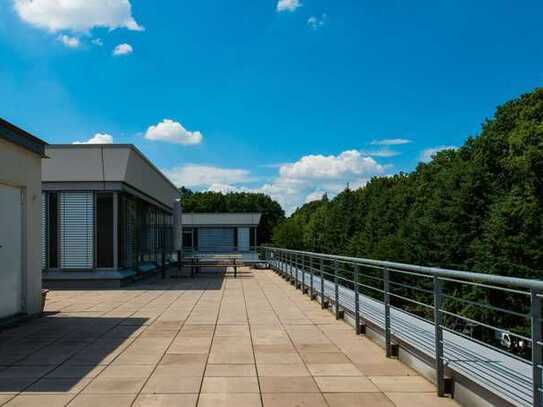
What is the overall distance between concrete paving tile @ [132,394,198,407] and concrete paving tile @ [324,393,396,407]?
122 centimetres

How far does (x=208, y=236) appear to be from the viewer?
51781 mm

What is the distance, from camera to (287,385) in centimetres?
591

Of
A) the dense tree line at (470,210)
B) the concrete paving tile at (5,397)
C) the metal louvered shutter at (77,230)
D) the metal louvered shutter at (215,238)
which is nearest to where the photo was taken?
the concrete paving tile at (5,397)

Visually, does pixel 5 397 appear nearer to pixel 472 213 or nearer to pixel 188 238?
pixel 472 213

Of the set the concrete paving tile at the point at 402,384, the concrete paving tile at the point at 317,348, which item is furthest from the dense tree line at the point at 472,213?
the concrete paving tile at the point at 402,384

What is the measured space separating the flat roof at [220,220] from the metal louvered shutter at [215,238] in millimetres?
701

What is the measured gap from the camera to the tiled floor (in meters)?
5.44

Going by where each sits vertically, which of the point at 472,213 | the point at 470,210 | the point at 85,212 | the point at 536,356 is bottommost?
the point at 536,356

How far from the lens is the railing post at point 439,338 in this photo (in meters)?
5.43

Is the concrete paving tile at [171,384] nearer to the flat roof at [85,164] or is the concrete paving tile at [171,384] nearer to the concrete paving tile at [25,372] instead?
the concrete paving tile at [25,372]

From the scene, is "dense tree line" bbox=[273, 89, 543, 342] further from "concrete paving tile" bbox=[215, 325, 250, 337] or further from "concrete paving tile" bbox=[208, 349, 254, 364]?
"concrete paving tile" bbox=[208, 349, 254, 364]

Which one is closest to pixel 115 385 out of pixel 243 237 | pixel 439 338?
pixel 439 338

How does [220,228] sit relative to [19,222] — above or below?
below

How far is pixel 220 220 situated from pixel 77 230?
33.4 m
